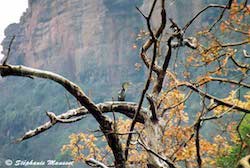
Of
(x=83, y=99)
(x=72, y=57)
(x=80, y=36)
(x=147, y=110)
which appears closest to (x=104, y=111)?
(x=147, y=110)

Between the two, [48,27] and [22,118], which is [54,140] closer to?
[22,118]

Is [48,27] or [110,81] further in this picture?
[48,27]

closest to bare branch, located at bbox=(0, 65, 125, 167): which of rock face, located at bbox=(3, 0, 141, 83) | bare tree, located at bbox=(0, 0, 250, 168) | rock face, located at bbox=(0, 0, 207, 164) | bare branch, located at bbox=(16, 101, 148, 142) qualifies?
bare tree, located at bbox=(0, 0, 250, 168)

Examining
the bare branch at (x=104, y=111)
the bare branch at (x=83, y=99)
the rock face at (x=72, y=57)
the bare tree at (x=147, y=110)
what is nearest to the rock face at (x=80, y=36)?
the rock face at (x=72, y=57)

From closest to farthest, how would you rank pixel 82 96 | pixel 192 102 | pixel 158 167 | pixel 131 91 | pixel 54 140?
pixel 82 96, pixel 158 167, pixel 192 102, pixel 54 140, pixel 131 91

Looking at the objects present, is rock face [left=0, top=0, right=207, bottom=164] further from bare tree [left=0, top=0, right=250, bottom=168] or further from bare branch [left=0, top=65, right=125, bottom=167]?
bare branch [left=0, top=65, right=125, bottom=167]

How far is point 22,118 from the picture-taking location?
61.0m

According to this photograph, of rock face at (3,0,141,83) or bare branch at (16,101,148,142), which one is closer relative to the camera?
bare branch at (16,101,148,142)

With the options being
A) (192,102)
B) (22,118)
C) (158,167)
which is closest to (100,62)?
(22,118)

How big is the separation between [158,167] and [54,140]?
54.0 metres

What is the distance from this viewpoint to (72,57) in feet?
214

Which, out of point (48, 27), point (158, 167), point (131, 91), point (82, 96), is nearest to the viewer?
point (82, 96)

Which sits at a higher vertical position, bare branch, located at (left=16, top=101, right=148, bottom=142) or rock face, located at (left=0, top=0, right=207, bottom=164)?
rock face, located at (left=0, top=0, right=207, bottom=164)

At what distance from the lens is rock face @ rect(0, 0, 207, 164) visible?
197ft
